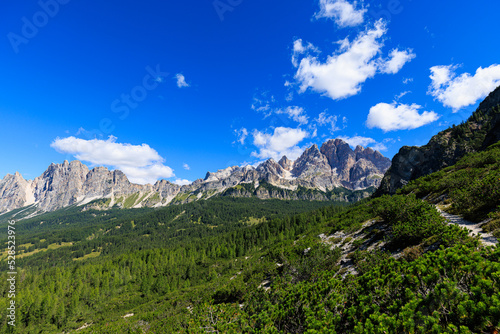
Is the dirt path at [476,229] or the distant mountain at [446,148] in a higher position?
the distant mountain at [446,148]

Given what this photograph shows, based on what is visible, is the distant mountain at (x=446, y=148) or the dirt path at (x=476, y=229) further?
the distant mountain at (x=446, y=148)

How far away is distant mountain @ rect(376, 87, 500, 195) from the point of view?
3819 inches

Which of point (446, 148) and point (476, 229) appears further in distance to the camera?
point (446, 148)

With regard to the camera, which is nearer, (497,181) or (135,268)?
(497,181)

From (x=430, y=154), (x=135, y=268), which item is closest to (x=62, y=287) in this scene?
(x=135, y=268)

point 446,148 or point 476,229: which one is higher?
point 446,148

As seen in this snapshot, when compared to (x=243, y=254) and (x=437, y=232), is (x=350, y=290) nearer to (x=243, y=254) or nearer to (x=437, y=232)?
(x=437, y=232)

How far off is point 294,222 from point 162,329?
135911mm

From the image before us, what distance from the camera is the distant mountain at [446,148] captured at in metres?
97.0

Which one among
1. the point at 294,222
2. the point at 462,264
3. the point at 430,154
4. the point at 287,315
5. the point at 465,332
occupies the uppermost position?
the point at 430,154

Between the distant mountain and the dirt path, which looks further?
the distant mountain

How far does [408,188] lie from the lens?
45.1 metres

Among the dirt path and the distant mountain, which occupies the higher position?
the distant mountain

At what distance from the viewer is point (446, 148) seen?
108m
